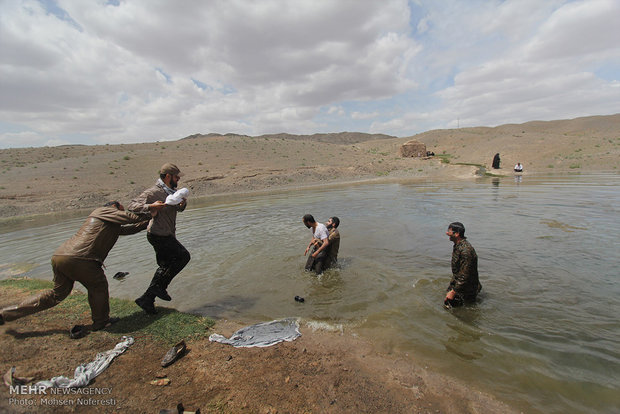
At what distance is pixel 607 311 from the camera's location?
4.54m

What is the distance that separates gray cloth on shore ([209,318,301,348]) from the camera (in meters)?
4.01

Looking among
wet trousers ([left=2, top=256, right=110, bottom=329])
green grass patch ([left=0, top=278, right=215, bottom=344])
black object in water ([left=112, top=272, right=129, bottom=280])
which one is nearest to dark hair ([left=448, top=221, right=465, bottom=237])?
green grass patch ([left=0, top=278, right=215, bottom=344])

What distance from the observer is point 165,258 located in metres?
4.85

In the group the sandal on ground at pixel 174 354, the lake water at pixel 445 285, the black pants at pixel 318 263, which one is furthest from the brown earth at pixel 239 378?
the black pants at pixel 318 263

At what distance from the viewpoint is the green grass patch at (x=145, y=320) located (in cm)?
420

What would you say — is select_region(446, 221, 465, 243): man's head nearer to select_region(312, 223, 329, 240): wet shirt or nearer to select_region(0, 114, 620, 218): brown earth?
select_region(312, 223, 329, 240): wet shirt

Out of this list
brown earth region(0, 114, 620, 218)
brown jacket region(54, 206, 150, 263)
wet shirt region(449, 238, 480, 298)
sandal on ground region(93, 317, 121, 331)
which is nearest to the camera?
brown jacket region(54, 206, 150, 263)

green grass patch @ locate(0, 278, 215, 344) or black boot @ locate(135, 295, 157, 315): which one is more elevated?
black boot @ locate(135, 295, 157, 315)

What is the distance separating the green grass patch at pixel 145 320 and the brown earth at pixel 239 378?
0.18 meters

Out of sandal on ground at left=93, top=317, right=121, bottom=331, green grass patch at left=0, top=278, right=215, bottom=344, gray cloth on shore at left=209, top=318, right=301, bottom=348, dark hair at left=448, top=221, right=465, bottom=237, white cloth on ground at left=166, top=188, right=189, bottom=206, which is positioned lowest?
gray cloth on shore at left=209, top=318, right=301, bottom=348

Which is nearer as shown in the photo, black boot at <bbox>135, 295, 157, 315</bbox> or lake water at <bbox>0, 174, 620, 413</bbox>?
lake water at <bbox>0, 174, 620, 413</bbox>

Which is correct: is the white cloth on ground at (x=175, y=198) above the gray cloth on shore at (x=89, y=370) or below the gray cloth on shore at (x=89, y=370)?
above

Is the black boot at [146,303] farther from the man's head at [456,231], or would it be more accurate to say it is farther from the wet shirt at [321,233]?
the man's head at [456,231]

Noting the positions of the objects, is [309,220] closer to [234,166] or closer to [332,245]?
[332,245]
